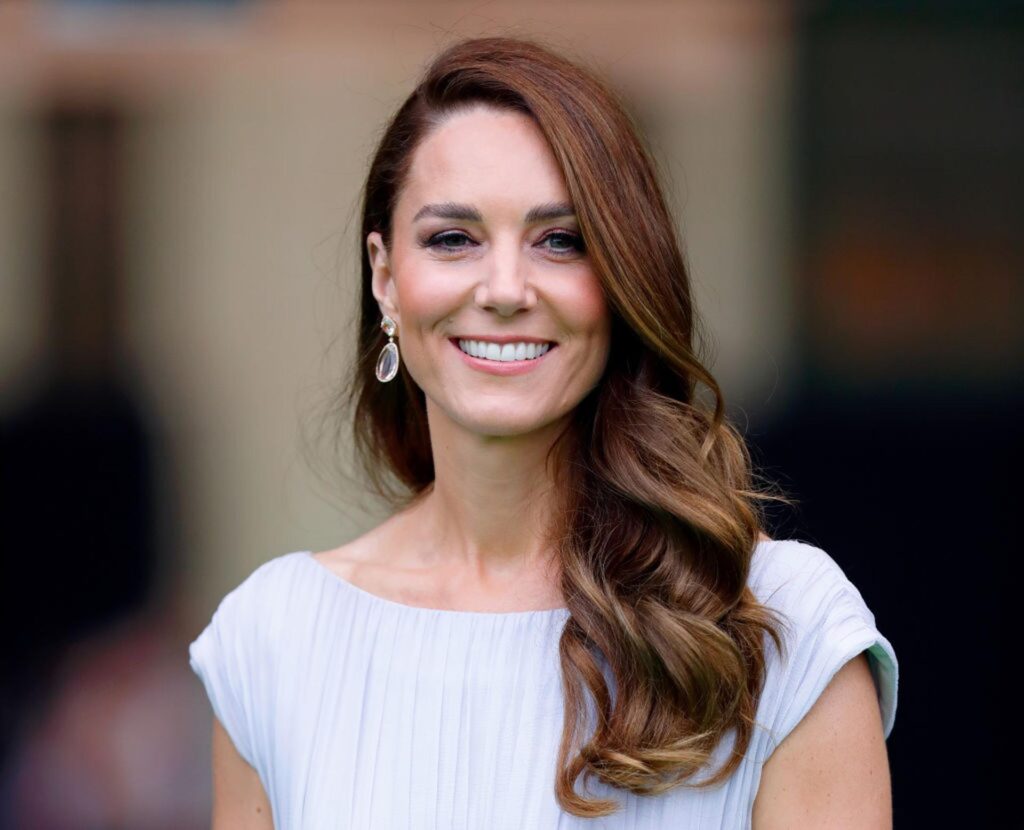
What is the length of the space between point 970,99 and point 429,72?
3.16 m

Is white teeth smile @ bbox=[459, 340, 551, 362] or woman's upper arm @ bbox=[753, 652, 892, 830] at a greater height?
white teeth smile @ bbox=[459, 340, 551, 362]

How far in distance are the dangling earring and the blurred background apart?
2471 millimetres

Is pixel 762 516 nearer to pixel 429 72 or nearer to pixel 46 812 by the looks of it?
A: pixel 429 72

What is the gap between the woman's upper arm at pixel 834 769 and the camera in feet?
8.14

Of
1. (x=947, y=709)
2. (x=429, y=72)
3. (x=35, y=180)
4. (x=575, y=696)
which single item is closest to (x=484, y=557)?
(x=575, y=696)

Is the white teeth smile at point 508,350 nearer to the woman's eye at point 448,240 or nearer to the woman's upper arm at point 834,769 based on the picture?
the woman's eye at point 448,240

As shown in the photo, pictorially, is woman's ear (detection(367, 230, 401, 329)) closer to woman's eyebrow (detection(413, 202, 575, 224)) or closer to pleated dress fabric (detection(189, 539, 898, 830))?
woman's eyebrow (detection(413, 202, 575, 224))

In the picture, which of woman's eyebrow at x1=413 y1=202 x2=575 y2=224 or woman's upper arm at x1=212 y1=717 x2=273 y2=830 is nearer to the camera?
woman's eyebrow at x1=413 y1=202 x2=575 y2=224

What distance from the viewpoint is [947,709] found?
547 centimetres

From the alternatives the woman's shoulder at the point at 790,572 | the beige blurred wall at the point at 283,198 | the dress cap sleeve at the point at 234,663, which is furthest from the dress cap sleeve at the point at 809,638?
the beige blurred wall at the point at 283,198

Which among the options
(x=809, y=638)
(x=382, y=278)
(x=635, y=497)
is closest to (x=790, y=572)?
(x=809, y=638)

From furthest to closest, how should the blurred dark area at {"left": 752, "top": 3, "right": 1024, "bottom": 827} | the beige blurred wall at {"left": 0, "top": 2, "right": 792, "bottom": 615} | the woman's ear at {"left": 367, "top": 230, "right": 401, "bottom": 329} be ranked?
the beige blurred wall at {"left": 0, "top": 2, "right": 792, "bottom": 615}
the blurred dark area at {"left": 752, "top": 3, "right": 1024, "bottom": 827}
the woman's ear at {"left": 367, "top": 230, "right": 401, "bottom": 329}

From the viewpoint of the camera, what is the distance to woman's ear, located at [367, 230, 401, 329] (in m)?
2.92

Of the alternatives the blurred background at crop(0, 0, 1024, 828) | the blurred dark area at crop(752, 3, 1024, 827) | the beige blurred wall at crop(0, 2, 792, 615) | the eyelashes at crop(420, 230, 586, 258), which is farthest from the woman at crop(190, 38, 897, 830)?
the beige blurred wall at crop(0, 2, 792, 615)
